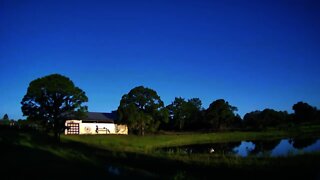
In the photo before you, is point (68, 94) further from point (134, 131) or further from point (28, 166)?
point (28, 166)

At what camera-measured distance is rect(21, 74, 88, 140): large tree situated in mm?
53250

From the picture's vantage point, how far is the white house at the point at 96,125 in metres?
71.4

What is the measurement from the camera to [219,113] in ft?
369

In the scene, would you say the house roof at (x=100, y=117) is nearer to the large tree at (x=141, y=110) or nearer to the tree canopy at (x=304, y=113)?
the large tree at (x=141, y=110)

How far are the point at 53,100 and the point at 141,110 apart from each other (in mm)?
25166

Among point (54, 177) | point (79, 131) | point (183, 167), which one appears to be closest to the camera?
point (54, 177)

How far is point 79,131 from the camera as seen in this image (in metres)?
71.8

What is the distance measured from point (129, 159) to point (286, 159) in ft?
43.3

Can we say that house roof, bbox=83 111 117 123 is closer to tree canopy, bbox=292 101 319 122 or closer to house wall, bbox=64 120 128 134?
house wall, bbox=64 120 128 134

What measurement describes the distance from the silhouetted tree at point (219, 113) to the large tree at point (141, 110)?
36.1 metres

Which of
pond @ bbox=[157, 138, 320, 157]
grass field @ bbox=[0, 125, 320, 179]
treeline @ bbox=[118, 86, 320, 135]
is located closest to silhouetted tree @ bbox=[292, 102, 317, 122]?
treeline @ bbox=[118, 86, 320, 135]

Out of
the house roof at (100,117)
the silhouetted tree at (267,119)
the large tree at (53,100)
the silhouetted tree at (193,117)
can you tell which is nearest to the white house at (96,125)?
the house roof at (100,117)

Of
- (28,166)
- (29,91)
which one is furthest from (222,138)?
(28,166)

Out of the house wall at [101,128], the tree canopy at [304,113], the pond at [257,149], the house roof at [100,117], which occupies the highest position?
the tree canopy at [304,113]
